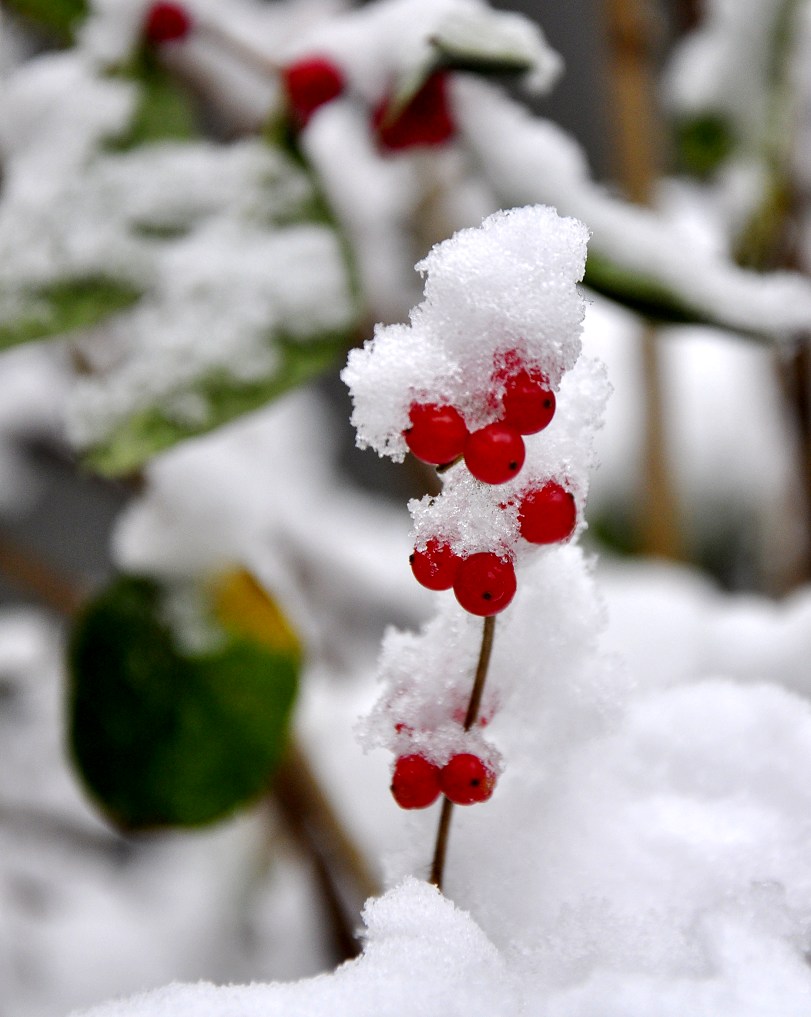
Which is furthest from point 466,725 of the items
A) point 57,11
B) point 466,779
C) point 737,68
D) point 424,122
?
point 737,68

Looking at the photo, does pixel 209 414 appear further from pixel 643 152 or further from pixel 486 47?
pixel 643 152

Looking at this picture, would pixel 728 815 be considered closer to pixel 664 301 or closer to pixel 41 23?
pixel 664 301

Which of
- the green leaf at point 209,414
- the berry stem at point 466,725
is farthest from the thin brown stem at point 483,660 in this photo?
the green leaf at point 209,414

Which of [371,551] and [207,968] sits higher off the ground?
[371,551]

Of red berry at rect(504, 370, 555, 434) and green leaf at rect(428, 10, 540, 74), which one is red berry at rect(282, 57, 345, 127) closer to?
green leaf at rect(428, 10, 540, 74)

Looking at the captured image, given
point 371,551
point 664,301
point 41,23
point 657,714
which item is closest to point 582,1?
point 371,551
